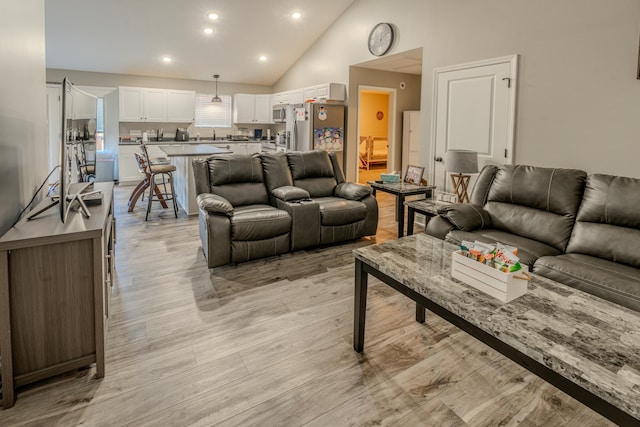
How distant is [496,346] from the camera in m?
1.47

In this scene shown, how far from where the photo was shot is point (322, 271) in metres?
3.48

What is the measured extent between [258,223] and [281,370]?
170 cm

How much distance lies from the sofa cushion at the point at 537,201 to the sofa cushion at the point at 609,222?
78 millimetres

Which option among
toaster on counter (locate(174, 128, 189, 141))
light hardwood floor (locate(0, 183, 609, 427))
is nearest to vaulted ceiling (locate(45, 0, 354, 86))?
toaster on counter (locate(174, 128, 189, 141))

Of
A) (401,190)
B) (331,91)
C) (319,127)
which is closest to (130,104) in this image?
(319,127)

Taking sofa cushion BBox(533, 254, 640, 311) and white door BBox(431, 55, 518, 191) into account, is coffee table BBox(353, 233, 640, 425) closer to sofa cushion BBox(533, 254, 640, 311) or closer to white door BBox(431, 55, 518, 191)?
sofa cushion BBox(533, 254, 640, 311)

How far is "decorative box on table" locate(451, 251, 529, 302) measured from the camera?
1.67 metres

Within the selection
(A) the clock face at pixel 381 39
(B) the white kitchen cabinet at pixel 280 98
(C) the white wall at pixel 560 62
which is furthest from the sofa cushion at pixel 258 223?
(B) the white kitchen cabinet at pixel 280 98

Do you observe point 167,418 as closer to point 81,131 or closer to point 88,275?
point 88,275

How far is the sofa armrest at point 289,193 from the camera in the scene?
3.97 m

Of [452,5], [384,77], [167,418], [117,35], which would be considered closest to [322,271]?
[167,418]

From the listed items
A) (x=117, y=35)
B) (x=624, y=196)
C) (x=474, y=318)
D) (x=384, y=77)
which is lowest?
(x=474, y=318)

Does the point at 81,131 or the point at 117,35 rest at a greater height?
the point at 117,35

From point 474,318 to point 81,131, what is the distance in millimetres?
2733
